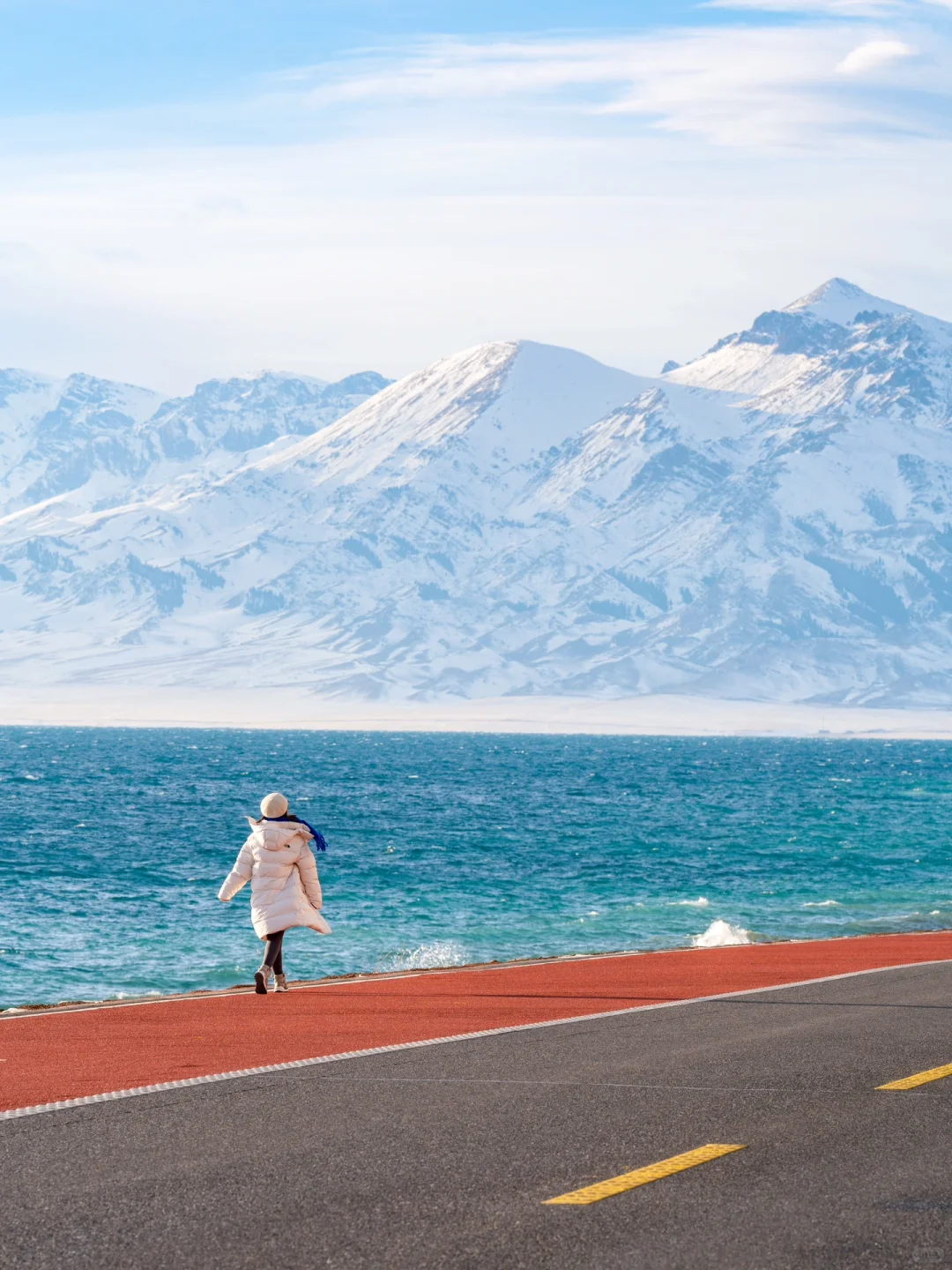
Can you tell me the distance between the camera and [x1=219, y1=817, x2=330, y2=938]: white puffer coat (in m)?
17.3

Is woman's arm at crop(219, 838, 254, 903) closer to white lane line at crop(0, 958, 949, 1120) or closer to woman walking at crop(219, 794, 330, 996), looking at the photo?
woman walking at crop(219, 794, 330, 996)

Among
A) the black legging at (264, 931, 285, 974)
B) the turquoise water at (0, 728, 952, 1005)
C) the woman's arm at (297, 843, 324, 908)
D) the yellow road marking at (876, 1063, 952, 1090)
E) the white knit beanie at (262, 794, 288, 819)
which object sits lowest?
the turquoise water at (0, 728, 952, 1005)

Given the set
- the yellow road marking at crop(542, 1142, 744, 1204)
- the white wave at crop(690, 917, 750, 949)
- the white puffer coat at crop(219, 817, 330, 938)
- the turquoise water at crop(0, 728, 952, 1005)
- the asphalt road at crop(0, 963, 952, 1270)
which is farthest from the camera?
the turquoise water at crop(0, 728, 952, 1005)

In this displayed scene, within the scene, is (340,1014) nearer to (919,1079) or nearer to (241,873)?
(241,873)

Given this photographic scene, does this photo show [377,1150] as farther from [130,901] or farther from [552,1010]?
[130,901]

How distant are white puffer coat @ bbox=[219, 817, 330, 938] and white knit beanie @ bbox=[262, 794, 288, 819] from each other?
0.09m

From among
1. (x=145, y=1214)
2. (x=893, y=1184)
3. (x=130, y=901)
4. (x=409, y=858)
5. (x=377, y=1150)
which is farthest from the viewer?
(x=409, y=858)

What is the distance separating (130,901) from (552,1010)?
29720 mm

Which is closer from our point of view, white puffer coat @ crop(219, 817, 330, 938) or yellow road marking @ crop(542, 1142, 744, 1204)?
yellow road marking @ crop(542, 1142, 744, 1204)

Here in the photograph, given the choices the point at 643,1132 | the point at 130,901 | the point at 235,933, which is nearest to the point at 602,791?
the point at 130,901

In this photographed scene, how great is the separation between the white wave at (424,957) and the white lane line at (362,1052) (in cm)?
1371

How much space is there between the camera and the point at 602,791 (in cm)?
10656

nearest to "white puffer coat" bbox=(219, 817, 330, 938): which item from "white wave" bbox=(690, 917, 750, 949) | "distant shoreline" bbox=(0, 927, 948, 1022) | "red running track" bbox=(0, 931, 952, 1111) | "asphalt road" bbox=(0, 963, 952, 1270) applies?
"red running track" bbox=(0, 931, 952, 1111)

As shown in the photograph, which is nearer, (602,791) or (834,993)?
(834,993)
